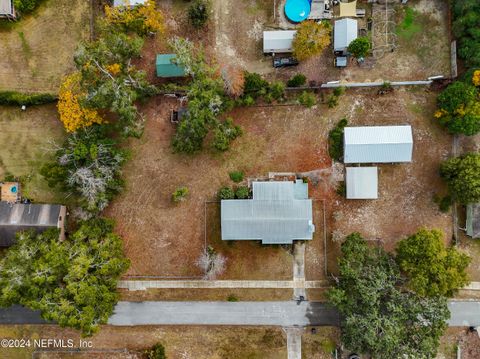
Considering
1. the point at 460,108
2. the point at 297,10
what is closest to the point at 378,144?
the point at 460,108

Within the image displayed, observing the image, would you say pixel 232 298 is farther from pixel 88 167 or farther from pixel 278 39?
pixel 278 39

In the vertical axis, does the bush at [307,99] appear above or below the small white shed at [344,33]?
below

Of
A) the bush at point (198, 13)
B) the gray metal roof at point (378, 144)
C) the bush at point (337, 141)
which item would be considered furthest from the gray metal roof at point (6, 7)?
the gray metal roof at point (378, 144)

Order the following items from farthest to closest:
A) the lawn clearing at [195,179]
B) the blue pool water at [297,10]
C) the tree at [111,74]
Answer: the lawn clearing at [195,179] → the blue pool water at [297,10] → the tree at [111,74]

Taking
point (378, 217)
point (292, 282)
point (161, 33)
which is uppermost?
point (161, 33)

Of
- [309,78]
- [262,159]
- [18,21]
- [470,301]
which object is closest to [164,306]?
[262,159]

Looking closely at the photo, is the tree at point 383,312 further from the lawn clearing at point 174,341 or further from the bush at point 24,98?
the bush at point 24,98

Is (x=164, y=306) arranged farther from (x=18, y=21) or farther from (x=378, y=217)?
(x=18, y=21)
